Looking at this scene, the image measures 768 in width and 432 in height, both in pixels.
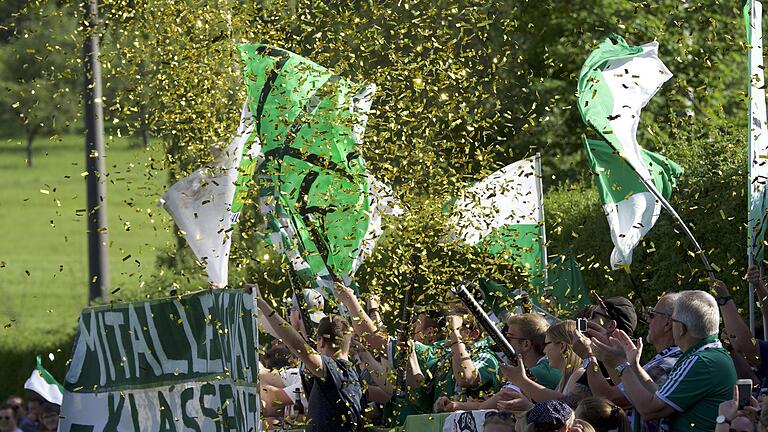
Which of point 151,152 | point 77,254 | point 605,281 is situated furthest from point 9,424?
point 77,254

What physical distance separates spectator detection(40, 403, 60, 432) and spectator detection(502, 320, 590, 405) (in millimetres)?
6348

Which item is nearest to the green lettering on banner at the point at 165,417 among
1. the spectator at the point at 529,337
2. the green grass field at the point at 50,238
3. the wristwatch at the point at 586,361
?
the spectator at the point at 529,337

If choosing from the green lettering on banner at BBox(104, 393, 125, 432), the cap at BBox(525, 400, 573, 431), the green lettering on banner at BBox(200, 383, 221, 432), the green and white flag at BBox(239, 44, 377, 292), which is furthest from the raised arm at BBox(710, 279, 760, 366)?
the green lettering on banner at BBox(104, 393, 125, 432)

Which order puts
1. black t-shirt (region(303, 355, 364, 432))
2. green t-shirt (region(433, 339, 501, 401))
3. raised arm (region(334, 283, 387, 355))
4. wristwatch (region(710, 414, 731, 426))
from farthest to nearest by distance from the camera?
1. raised arm (region(334, 283, 387, 355))
2. black t-shirt (region(303, 355, 364, 432))
3. green t-shirt (region(433, 339, 501, 401))
4. wristwatch (region(710, 414, 731, 426))

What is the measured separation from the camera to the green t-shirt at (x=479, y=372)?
26.6ft

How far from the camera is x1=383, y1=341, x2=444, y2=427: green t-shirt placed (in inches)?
338

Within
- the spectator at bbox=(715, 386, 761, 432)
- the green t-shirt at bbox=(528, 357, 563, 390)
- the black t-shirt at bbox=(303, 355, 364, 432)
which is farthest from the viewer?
the black t-shirt at bbox=(303, 355, 364, 432)

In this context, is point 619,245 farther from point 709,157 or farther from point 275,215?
point 709,157

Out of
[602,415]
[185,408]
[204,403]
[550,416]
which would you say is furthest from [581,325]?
[185,408]

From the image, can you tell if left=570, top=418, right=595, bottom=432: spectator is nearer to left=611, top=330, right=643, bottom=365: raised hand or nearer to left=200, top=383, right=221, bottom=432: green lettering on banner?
left=611, top=330, right=643, bottom=365: raised hand

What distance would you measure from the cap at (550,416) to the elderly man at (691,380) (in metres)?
0.82

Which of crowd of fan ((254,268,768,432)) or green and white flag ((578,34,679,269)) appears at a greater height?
green and white flag ((578,34,679,269))

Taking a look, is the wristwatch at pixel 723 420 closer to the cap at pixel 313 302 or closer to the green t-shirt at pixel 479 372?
the green t-shirt at pixel 479 372

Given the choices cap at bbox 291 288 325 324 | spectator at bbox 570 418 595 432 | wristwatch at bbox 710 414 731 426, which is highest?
cap at bbox 291 288 325 324
